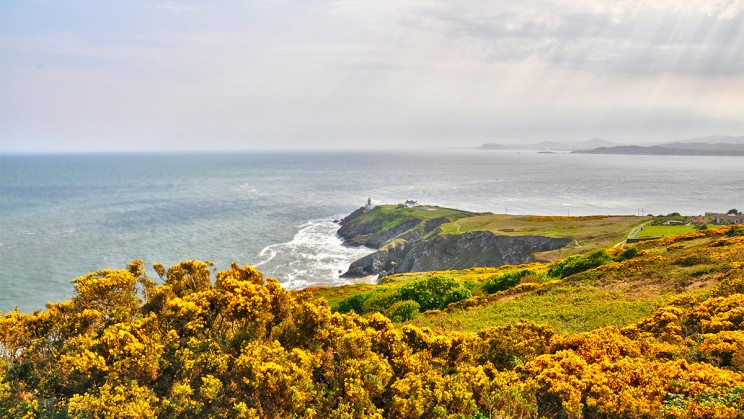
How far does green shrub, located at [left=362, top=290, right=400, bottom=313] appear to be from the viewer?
36966mm

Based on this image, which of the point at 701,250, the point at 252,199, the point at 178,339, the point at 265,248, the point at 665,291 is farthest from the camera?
the point at 252,199

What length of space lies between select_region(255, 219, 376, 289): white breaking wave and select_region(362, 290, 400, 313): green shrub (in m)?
34.9

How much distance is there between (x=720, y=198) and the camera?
17562cm

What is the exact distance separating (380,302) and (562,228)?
186 feet

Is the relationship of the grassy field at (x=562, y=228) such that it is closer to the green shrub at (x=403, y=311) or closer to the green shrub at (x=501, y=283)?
→ the green shrub at (x=501, y=283)

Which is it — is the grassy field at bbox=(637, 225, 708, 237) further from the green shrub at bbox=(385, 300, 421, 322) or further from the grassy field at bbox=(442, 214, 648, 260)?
the green shrub at bbox=(385, 300, 421, 322)

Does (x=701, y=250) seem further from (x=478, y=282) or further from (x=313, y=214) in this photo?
(x=313, y=214)

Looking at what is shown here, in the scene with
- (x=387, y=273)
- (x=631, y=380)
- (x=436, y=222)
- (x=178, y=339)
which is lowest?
(x=387, y=273)

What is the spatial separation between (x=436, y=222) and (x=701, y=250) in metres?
70.6

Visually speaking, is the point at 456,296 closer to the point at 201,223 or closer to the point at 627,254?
the point at 627,254

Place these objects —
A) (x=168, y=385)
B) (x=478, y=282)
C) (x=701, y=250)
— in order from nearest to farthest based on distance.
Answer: (x=168, y=385) → (x=701, y=250) → (x=478, y=282)

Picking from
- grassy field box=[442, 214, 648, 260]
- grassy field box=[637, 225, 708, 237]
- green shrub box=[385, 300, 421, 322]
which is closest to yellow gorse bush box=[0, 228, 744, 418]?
green shrub box=[385, 300, 421, 322]

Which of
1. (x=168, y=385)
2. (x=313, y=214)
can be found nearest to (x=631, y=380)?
(x=168, y=385)

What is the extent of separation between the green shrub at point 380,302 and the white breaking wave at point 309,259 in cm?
3488
